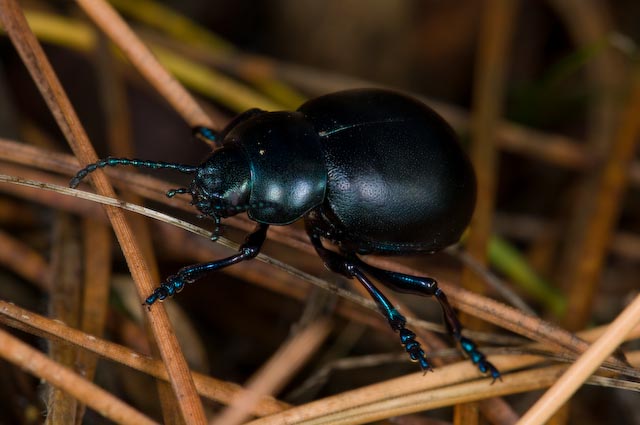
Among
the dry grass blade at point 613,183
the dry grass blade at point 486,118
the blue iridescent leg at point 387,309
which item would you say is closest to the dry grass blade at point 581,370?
the blue iridescent leg at point 387,309

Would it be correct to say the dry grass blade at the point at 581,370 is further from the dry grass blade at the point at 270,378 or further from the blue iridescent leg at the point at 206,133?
the blue iridescent leg at the point at 206,133

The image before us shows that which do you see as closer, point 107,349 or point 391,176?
point 107,349

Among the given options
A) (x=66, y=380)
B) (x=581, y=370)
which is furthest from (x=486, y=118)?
(x=66, y=380)

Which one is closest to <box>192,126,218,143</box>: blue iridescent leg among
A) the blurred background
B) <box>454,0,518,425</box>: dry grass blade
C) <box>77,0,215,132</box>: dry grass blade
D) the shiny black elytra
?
<box>77,0,215,132</box>: dry grass blade

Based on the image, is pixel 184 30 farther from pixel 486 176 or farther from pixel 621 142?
pixel 621 142

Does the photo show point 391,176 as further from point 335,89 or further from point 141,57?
point 335,89

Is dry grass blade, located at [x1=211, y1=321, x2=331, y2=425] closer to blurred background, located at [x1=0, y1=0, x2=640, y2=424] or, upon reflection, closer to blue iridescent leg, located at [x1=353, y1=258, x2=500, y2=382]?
blurred background, located at [x1=0, y1=0, x2=640, y2=424]
